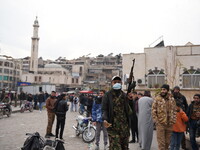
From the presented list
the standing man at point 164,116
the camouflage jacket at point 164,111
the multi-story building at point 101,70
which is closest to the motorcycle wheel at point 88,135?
the standing man at point 164,116

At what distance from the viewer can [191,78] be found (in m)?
19.5

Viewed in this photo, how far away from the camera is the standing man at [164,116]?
16.6ft

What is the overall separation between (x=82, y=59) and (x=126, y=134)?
84.5m

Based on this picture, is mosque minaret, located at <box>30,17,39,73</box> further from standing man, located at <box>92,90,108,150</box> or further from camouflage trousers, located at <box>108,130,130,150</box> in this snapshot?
camouflage trousers, located at <box>108,130,130,150</box>

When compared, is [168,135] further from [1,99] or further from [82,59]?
[82,59]

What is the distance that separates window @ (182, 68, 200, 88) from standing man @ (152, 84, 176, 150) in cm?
1545

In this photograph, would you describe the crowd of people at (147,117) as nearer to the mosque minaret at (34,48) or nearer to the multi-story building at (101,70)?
the multi-story building at (101,70)

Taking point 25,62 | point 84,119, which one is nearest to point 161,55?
point 84,119

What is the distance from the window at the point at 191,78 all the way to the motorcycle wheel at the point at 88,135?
1415 centimetres

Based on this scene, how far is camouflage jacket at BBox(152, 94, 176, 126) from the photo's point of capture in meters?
5.06

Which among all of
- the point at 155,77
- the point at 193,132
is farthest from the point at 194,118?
the point at 155,77

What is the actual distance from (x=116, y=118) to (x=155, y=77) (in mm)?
16925

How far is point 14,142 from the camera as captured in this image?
7371 millimetres

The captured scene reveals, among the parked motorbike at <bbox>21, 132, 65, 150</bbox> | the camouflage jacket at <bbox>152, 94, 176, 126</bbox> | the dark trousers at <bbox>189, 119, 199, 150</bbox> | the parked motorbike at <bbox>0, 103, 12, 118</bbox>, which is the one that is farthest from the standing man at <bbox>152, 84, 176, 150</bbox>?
the parked motorbike at <bbox>0, 103, 12, 118</bbox>
